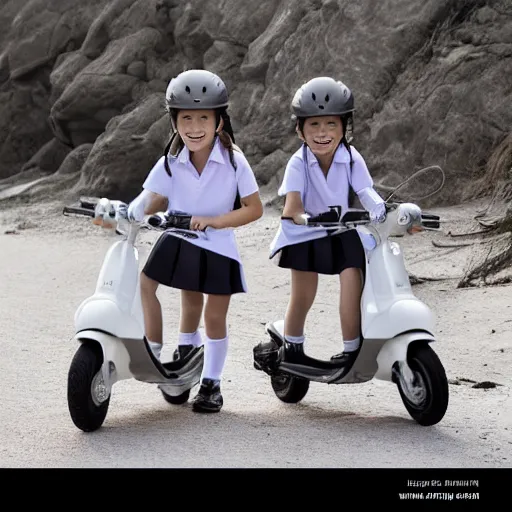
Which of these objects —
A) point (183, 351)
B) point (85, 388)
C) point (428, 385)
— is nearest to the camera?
point (85, 388)

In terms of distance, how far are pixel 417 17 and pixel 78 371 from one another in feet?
24.5

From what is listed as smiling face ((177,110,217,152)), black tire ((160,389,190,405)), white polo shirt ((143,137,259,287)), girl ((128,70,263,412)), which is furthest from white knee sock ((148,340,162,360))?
smiling face ((177,110,217,152))

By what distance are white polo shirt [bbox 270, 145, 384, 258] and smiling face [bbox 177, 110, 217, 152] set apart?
15.1 inches

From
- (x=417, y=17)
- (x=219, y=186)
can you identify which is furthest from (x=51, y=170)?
(x=219, y=186)

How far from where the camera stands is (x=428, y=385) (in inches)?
159

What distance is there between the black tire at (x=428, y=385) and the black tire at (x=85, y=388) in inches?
45.7

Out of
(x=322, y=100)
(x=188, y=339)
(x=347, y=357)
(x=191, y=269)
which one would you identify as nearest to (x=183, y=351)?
(x=188, y=339)

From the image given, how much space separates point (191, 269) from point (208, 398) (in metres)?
0.54

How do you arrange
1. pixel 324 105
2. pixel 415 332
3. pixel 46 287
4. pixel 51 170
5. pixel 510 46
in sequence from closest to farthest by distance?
pixel 415 332, pixel 324 105, pixel 46 287, pixel 510 46, pixel 51 170

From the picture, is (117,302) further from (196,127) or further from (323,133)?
(323,133)

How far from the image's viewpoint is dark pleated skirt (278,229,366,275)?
4.45 meters

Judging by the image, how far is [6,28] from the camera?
15625 millimetres

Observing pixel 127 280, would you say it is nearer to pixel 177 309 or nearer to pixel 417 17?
pixel 177 309

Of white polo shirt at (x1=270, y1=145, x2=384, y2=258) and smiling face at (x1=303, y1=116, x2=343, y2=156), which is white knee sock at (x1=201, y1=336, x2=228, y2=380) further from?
smiling face at (x1=303, y1=116, x2=343, y2=156)
